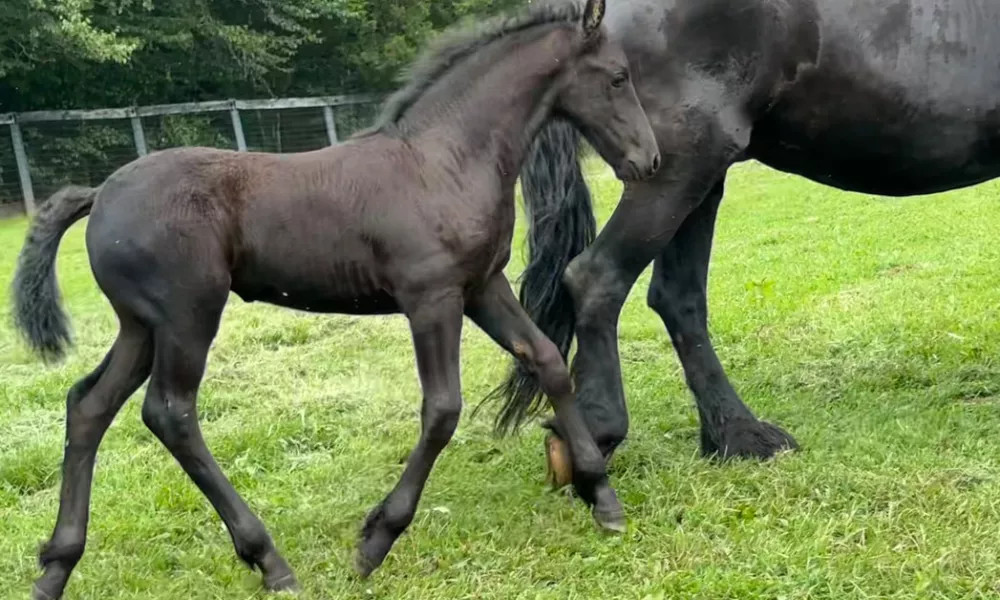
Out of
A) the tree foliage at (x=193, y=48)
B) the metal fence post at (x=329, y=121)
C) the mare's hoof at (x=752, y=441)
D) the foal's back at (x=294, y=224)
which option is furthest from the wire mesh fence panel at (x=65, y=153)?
the foal's back at (x=294, y=224)

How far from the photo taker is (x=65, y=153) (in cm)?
1841

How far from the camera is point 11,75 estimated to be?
70.2 ft

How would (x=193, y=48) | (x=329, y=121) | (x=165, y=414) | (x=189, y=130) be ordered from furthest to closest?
(x=193, y=48) → (x=329, y=121) → (x=189, y=130) → (x=165, y=414)

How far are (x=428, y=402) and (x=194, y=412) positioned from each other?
617 mm

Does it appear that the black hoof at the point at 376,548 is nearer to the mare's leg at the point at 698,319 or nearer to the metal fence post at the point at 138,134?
the mare's leg at the point at 698,319

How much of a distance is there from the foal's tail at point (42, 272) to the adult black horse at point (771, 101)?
1.58 m

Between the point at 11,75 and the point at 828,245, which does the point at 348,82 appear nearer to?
the point at 11,75

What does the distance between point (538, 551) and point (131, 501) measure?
1564 mm

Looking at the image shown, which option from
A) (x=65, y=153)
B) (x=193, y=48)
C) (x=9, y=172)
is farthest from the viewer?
(x=193, y=48)

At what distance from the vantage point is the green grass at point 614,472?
2.81m

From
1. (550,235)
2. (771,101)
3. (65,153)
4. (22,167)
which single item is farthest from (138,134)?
(771,101)

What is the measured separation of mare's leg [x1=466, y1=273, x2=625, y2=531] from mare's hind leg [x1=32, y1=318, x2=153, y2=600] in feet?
3.08

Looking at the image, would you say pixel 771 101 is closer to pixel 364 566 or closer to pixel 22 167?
pixel 364 566

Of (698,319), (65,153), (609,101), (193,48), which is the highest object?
(609,101)
